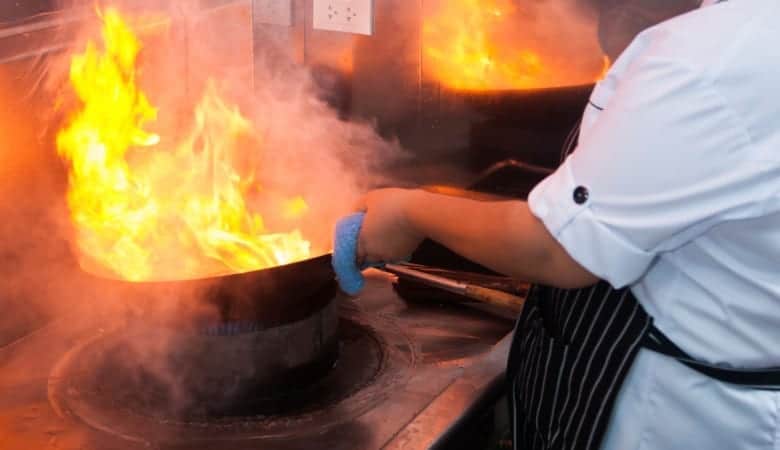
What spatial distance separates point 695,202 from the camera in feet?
2.23

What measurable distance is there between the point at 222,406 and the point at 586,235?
602mm

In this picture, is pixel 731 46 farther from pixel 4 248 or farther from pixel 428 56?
pixel 4 248

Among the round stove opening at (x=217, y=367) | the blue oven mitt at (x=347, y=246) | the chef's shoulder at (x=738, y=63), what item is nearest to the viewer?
the chef's shoulder at (x=738, y=63)

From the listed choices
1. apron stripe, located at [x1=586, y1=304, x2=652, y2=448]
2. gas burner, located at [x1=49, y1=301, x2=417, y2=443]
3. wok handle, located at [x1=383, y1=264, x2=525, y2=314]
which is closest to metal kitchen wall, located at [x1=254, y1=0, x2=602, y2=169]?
wok handle, located at [x1=383, y1=264, x2=525, y2=314]

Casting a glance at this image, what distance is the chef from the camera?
0.67m

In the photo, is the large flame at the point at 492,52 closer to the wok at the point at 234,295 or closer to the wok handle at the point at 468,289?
the wok handle at the point at 468,289

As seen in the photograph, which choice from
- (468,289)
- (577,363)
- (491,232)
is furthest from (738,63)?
(468,289)

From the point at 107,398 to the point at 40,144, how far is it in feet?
1.34

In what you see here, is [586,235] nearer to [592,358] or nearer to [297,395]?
[592,358]

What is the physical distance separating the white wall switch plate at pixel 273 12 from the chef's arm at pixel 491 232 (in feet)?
2.68

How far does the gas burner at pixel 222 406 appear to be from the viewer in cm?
103

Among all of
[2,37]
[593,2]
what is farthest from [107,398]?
[593,2]

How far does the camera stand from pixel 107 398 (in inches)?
43.4

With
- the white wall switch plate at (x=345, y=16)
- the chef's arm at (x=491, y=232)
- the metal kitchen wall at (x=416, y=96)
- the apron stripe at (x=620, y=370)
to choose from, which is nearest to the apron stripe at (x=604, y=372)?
the apron stripe at (x=620, y=370)
